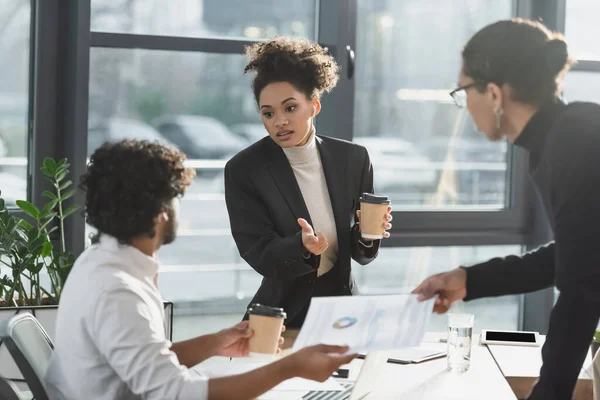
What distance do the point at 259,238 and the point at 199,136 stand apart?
1.27 meters

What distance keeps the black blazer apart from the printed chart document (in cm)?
68

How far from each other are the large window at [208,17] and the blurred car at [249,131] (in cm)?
40

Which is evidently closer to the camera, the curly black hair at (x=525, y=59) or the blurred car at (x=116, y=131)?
the curly black hair at (x=525, y=59)

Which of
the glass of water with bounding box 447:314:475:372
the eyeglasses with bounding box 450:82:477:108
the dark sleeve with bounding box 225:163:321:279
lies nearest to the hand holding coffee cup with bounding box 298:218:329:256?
the dark sleeve with bounding box 225:163:321:279

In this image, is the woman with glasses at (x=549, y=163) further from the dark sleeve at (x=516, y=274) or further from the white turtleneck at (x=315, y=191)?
the white turtleneck at (x=315, y=191)

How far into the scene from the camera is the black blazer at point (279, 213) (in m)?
2.52

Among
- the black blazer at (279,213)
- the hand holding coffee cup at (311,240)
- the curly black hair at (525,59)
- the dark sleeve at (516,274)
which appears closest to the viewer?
the curly black hair at (525,59)

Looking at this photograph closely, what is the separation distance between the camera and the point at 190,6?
142 inches

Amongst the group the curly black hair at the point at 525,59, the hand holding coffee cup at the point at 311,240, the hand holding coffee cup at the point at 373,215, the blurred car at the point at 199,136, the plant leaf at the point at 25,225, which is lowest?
the plant leaf at the point at 25,225

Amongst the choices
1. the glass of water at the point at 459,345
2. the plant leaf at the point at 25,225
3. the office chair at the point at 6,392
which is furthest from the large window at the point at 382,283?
the office chair at the point at 6,392

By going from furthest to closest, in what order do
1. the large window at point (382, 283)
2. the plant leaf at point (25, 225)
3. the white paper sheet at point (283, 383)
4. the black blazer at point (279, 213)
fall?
1. the large window at point (382, 283)
2. the plant leaf at point (25, 225)
3. the black blazer at point (279, 213)
4. the white paper sheet at point (283, 383)

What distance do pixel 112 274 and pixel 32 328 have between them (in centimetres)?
38

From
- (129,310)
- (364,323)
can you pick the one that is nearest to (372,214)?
(364,323)

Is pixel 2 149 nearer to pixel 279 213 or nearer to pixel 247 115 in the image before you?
pixel 247 115
